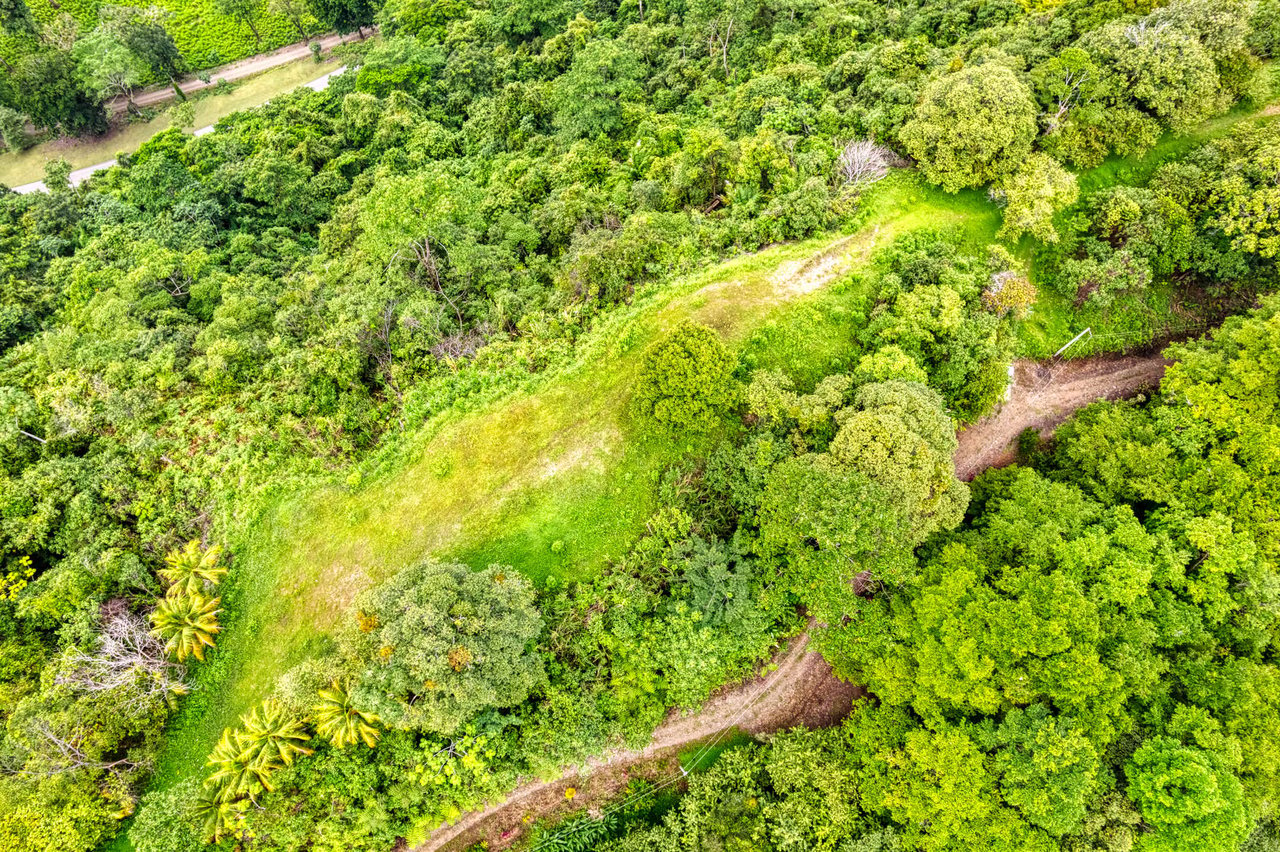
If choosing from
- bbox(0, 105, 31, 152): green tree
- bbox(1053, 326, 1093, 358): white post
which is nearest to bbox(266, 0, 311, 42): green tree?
bbox(0, 105, 31, 152): green tree

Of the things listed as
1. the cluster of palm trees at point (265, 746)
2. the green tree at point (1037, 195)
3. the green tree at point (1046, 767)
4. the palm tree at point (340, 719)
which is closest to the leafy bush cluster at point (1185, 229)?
the green tree at point (1037, 195)

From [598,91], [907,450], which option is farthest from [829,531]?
[598,91]

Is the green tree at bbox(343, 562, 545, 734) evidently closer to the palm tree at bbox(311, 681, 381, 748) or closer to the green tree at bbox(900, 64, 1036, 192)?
the palm tree at bbox(311, 681, 381, 748)

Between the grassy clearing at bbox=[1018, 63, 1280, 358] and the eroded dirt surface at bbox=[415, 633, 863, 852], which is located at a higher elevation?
the grassy clearing at bbox=[1018, 63, 1280, 358]

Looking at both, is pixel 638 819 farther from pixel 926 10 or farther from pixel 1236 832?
pixel 926 10

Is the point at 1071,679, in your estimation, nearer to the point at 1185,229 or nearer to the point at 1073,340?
the point at 1073,340

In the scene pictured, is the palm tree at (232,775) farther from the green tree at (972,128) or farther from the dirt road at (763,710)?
the green tree at (972,128)
